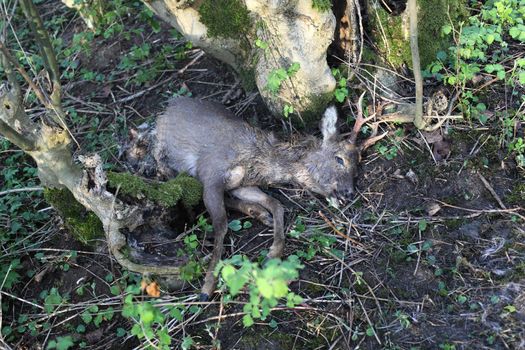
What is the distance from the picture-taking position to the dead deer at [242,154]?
5086mm

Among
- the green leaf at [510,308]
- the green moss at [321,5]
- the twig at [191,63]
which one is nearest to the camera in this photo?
the green leaf at [510,308]

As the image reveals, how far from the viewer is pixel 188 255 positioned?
446 cm

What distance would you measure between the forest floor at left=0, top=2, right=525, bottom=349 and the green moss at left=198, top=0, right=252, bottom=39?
77cm

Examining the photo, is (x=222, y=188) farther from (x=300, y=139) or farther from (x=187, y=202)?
(x=300, y=139)

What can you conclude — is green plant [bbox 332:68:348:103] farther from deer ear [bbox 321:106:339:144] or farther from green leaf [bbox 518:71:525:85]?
green leaf [bbox 518:71:525:85]

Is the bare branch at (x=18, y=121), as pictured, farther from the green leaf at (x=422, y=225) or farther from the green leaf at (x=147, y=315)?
the green leaf at (x=422, y=225)

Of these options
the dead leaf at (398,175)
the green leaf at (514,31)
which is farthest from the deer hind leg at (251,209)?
the green leaf at (514,31)

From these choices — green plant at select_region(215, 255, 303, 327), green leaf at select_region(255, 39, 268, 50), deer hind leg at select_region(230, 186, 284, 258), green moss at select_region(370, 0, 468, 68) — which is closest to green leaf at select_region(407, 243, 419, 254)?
deer hind leg at select_region(230, 186, 284, 258)

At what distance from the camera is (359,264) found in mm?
4262

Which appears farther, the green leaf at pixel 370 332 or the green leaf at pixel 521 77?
the green leaf at pixel 521 77

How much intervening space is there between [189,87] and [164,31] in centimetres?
93

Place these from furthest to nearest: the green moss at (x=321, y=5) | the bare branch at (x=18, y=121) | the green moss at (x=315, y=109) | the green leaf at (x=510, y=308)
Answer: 1. the green moss at (x=315, y=109)
2. the green moss at (x=321, y=5)
3. the bare branch at (x=18, y=121)
4. the green leaf at (x=510, y=308)

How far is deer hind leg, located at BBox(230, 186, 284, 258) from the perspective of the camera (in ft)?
14.5

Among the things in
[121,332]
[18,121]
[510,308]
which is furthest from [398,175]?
[18,121]
